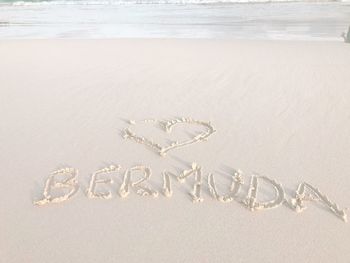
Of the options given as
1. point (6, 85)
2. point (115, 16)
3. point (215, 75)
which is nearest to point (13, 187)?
point (6, 85)

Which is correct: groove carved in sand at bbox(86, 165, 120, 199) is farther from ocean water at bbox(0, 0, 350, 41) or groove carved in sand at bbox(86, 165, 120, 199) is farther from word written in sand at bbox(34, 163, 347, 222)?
ocean water at bbox(0, 0, 350, 41)

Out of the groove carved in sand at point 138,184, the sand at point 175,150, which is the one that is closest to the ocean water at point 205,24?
the sand at point 175,150

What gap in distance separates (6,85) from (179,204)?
8.36ft

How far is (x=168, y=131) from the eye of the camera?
3.02m

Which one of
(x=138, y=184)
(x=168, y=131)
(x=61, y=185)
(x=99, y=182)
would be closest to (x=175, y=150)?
(x=168, y=131)

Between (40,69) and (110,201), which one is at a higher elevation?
(40,69)

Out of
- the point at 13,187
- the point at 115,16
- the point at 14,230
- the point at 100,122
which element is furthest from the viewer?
the point at 115,16

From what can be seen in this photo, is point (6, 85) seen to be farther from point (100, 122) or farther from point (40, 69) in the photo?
point (100, 122)

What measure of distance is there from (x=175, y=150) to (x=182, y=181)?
0.38 m

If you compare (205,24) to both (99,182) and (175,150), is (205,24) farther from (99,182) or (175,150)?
(99,182)

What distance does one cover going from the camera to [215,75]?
4215 mm

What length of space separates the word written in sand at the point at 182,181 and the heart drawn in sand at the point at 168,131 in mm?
269

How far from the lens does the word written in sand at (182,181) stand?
7.23 feet

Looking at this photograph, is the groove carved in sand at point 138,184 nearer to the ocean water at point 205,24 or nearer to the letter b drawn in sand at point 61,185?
the letter b drawn in sand at point 61,185
